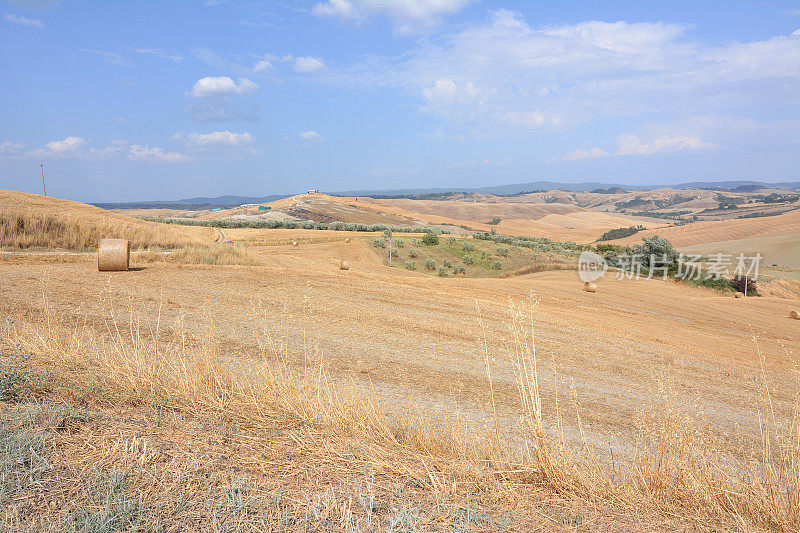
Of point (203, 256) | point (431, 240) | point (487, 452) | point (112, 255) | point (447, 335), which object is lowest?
point (447, 335)

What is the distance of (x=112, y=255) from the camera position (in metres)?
14.1

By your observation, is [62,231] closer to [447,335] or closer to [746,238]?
[447,335]

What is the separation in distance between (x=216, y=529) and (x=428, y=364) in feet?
19.8

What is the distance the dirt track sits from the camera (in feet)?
24.7

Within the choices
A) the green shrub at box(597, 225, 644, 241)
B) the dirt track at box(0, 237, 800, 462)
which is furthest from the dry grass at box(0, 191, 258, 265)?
the green shrub at box(597, 225, 644, 241)

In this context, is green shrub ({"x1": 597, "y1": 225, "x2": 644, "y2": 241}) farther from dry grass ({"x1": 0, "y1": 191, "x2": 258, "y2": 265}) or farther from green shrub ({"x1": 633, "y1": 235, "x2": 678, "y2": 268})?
dry grass ({"x1": 0, "y1": 191, "x2": 258, "y2": 265})

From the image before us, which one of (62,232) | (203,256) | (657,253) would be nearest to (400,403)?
(203,256)

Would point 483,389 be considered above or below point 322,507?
below

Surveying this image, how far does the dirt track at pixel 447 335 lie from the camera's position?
24.7 feet

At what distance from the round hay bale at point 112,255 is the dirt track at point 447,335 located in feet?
1.20

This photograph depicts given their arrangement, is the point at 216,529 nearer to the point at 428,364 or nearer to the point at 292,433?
the point at 292,433

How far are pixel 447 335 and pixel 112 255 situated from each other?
10417 mm

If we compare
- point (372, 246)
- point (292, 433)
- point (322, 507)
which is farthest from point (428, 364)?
point (372, 246)

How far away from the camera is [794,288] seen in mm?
32500
